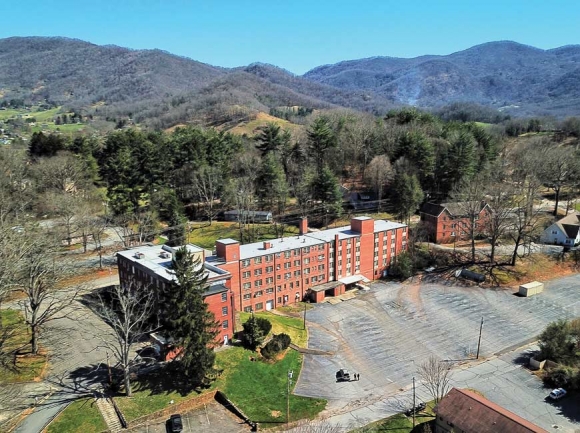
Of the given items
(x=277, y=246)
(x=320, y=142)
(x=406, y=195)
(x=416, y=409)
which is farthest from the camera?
Answer: (x=320, y=142)

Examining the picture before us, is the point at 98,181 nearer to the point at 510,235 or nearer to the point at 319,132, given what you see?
the point at 319,132

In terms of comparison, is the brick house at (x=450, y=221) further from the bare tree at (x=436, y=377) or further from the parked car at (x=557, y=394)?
the parked car at (x=557, y=394)

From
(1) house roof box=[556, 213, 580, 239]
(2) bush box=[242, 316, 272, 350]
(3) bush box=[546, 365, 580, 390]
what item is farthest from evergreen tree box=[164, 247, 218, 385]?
(1) house roof box=[556, 213, 580, 239]

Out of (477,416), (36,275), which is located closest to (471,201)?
(477,416)

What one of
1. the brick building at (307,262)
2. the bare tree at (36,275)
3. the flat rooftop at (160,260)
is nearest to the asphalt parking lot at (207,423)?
the flat rooftop at (160,260)

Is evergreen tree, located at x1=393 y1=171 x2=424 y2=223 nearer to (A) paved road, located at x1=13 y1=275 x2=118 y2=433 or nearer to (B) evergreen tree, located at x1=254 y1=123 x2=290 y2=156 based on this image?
(B) evergreen tree, located at x1=254 y1=123 x2=290 y2=156

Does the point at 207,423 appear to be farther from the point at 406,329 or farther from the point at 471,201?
the point at 471,201

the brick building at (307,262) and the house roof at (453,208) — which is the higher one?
the house roof at (453,208)
